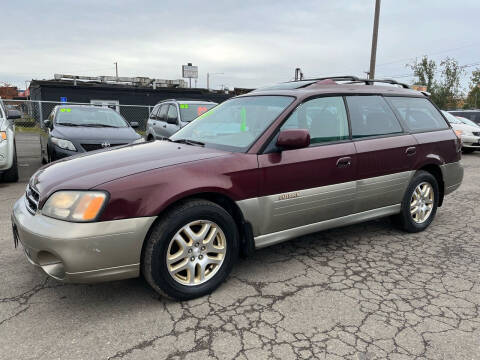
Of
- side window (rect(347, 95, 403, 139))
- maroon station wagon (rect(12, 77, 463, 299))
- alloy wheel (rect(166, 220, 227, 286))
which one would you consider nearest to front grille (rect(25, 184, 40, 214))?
maroon station wagon (rect(12, 77, 463, 299))

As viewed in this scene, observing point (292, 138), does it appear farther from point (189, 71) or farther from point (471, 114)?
point (189, 71)

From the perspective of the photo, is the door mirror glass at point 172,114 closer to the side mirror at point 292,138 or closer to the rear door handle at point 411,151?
the rear door handle at point 411,151

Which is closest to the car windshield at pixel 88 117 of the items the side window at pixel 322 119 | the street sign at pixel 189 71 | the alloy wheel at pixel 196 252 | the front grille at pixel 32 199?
the front grille at pixel 32 199

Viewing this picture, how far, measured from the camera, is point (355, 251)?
12.6 ft

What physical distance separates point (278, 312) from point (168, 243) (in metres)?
0.92

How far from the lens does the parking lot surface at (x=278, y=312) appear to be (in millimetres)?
2271

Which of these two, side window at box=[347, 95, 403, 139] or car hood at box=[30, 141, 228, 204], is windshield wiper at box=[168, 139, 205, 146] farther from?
side window at box=[347, 95, 403, 139]

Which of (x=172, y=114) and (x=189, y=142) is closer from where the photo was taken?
(x=189, y=142)

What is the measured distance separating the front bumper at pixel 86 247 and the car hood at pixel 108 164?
27cm

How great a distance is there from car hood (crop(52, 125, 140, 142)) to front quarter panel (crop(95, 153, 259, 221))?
4.80 metres

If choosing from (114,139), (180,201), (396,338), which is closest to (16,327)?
(180,201)

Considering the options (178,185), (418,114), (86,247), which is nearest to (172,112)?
(418,114)

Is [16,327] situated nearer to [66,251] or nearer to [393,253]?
[66,251]

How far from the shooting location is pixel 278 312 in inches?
105
